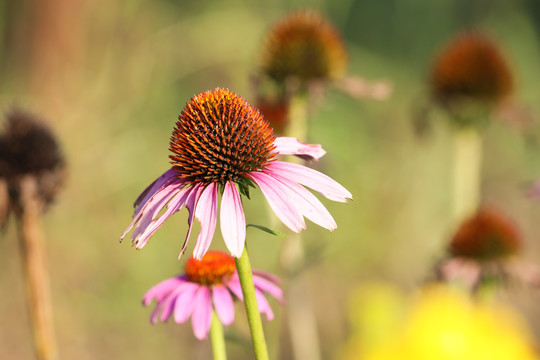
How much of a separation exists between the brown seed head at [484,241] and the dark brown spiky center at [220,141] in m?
0.91

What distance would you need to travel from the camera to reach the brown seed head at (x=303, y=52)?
1798 millimetres

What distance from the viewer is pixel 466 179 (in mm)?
1891

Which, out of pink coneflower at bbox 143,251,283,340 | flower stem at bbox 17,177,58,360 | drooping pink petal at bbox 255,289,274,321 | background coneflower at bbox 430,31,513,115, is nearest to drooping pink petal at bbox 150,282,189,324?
pink coneflower at bbox 143,251,283,340

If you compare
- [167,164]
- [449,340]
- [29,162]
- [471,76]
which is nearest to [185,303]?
[449,340]

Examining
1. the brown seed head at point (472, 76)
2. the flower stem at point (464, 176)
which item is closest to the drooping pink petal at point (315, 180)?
the flower stem at point (464, 176)

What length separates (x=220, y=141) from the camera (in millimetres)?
765

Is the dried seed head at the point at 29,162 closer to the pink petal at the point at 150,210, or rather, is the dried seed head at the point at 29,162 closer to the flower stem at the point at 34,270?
the flower stem at the point at 34,270

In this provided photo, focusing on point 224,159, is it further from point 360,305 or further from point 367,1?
point 367,1

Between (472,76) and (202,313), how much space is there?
148cm

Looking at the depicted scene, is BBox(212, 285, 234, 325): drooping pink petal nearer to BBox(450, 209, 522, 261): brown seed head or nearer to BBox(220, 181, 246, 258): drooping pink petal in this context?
BBox(220, 181, 246, 258): drooping pink petal

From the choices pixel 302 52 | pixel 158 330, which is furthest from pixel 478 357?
pixel 158 330

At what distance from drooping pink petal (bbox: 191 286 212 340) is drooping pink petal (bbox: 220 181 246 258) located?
165 millimetres

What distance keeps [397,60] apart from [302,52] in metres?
2.15

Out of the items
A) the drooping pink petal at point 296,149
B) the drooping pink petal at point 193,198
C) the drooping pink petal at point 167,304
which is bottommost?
the drooping pink petal at point 167,304
